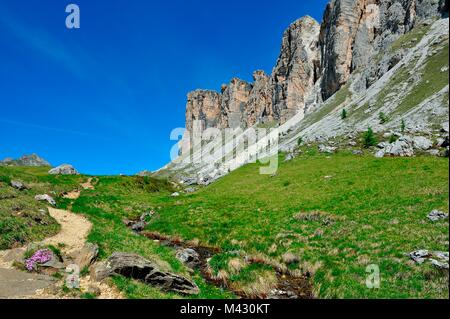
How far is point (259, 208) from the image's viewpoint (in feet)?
113

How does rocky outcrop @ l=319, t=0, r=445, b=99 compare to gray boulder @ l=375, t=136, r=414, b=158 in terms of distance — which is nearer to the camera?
gray boulder @ l=375, t=136, r=414, b=158

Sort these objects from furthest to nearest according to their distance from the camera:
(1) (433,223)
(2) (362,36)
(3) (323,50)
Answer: (3) (323,50), (2) (362,36), (1) (433,223)

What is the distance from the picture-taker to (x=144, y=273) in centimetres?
1633

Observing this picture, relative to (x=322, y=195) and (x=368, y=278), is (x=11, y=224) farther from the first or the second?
(x=322, y=195)

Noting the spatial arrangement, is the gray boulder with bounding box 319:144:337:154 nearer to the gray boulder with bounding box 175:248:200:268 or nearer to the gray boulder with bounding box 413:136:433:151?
the gray boulder with bounding box 413:136:433:151

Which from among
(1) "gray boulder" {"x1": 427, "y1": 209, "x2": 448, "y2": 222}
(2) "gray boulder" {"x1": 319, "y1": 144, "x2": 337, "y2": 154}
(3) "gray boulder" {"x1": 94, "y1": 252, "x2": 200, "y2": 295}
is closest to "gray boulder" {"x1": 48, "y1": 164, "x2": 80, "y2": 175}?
(2) "gray boulder" {"x1": 319, "y1": 144, "x2": 337, "y2": 154}

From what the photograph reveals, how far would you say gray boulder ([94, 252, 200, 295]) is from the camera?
1583 cm

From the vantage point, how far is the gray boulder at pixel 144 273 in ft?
51.9

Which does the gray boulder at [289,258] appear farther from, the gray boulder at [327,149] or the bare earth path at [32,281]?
the gray boulder at [327,149]

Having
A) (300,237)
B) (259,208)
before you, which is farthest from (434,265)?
(259,208)

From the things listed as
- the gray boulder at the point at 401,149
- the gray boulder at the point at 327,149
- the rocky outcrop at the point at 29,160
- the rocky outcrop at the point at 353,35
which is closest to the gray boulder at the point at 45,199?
the gray boulder at the point at 401,149

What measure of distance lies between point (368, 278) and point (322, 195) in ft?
59.1

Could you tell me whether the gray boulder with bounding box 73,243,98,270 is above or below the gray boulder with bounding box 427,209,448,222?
below
